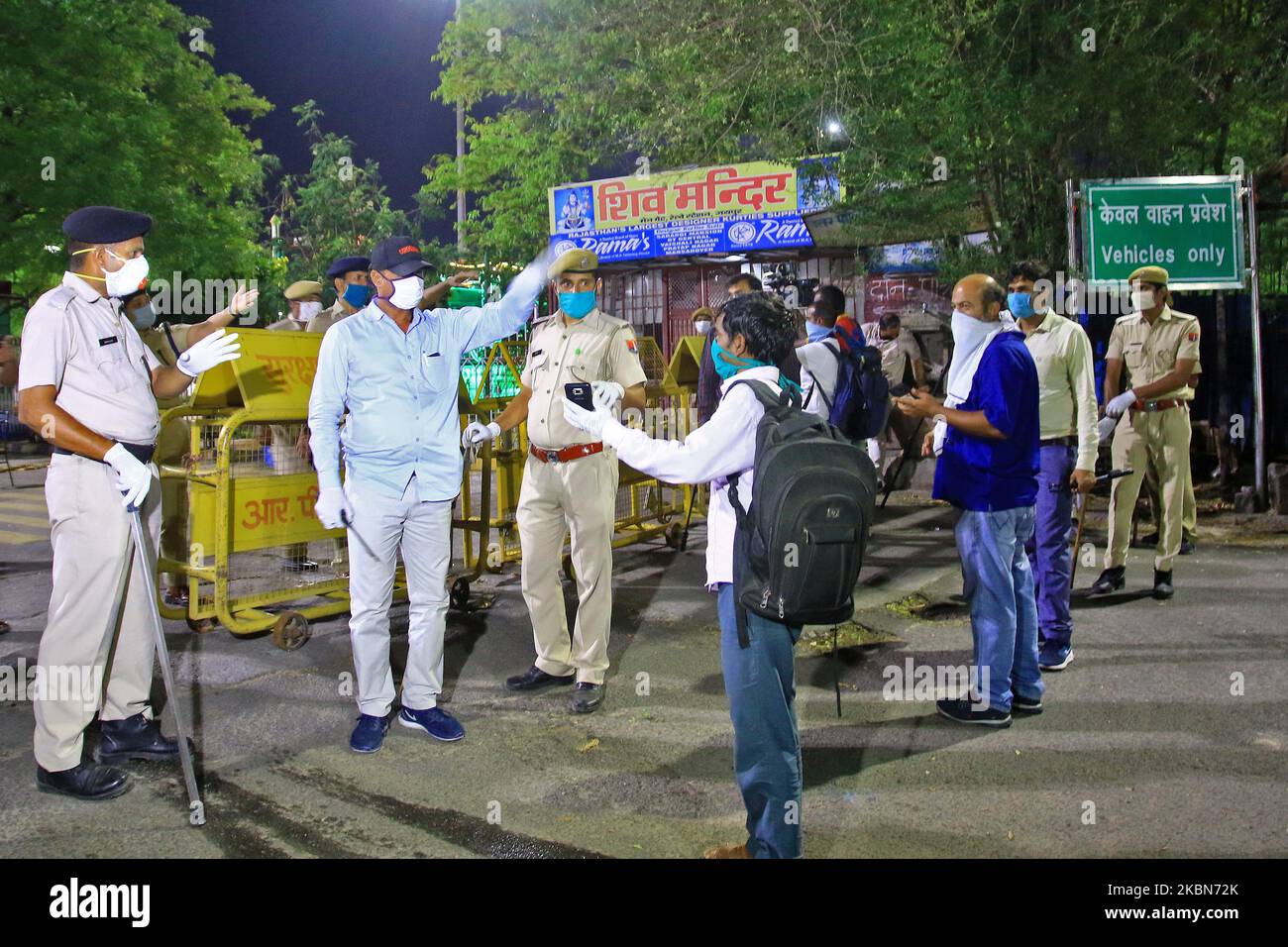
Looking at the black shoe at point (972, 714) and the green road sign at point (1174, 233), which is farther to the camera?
the green road sign at point (1174, 233)

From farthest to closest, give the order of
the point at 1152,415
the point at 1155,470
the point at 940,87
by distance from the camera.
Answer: the point at 940,87 < the point at 1155,470 < the point at 1152,415

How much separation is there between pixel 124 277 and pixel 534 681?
268 cm

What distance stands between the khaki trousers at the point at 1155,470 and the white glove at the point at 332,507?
5.27m

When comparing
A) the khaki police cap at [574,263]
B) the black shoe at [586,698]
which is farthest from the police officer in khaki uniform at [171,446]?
the black shoe at [586,698]

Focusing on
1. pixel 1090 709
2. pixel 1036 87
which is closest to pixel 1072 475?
pixel 1090 709

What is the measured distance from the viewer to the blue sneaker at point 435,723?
186 inches

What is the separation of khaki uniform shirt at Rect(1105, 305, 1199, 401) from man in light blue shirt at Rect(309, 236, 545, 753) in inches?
199

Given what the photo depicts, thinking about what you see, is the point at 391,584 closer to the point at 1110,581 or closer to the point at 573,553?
the point at 573,553

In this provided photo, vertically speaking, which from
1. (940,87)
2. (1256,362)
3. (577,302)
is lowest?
(577,302)

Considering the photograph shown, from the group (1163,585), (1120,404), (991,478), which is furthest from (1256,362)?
(991,478)

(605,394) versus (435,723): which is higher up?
(605,394)

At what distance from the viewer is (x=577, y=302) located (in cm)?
534

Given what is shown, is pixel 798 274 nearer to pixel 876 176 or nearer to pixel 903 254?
pixel 903 254

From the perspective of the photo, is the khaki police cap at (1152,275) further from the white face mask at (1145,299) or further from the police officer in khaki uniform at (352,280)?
the police officer in khaki uniform at (352,280)
